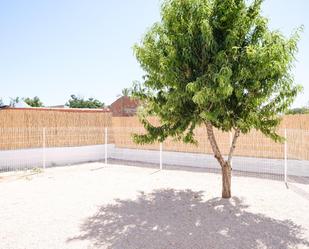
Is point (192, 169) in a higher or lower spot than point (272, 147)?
lower

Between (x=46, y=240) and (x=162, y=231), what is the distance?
81.8 inches

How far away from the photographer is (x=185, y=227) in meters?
5.97

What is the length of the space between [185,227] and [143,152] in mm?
9536

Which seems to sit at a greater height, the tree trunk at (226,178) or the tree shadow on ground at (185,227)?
the tree trunk at (226,178)

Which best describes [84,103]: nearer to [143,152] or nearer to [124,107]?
[124,107]

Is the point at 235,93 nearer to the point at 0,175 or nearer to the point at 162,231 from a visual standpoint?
the point at 162,231

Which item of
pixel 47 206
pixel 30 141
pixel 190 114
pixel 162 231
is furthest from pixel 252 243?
pixel 30 141

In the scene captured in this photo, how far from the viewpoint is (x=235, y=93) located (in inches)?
263

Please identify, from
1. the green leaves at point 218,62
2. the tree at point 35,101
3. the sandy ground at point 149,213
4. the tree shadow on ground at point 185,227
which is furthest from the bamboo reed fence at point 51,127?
the tree at point 35,101

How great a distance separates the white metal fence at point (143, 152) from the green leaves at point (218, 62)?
13.8ft

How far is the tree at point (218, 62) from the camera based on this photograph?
20.4ft

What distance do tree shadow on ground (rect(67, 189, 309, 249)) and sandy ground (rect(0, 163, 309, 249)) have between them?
17 millimetres

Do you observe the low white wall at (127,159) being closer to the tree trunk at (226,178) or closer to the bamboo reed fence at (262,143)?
the bamboo reed fence at (262,143)

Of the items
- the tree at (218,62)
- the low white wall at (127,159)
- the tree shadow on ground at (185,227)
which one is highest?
the tree at (218,62)
